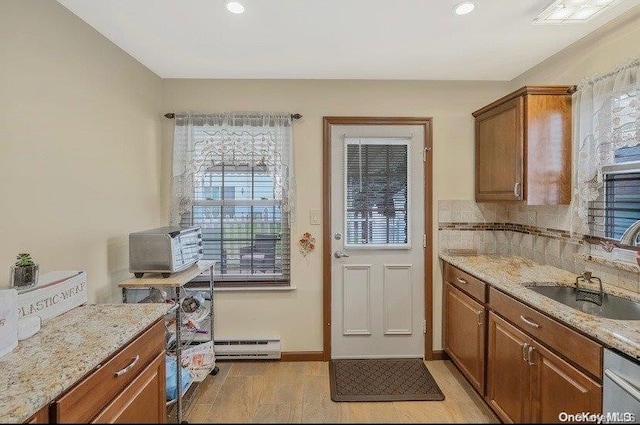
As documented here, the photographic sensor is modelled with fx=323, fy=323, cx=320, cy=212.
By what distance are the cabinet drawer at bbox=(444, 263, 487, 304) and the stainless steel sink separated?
11.7 inches

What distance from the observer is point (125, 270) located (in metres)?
2.27

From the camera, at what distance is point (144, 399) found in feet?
4.40

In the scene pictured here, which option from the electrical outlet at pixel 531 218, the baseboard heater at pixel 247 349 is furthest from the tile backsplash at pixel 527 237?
the baseboard heater at pixel 247 349

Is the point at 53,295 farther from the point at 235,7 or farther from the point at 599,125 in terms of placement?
A: the point at 599,125

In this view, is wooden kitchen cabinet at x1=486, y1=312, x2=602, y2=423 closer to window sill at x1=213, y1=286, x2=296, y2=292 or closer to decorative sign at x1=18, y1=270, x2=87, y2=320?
window sill at x1=213, y1=286, x2=296, y2=292

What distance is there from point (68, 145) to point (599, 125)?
3.02 metres

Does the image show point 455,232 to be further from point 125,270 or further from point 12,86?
point 12,86

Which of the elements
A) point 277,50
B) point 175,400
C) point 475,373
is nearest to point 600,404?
point 475,373

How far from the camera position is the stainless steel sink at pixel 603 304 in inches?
64.5

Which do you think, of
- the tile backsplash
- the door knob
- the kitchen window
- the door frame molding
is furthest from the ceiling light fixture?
the door knob

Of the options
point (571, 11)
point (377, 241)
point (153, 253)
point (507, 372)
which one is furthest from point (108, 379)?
point (571, 11)

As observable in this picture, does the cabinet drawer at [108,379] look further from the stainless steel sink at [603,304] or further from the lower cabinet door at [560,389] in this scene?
the stainless steel sink at [603,304]

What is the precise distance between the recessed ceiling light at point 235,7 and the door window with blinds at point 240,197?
983 millimetres

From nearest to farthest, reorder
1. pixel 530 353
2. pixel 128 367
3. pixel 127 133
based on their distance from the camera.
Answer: pixel 128 367
pixel 530 353
pixel 127 133
